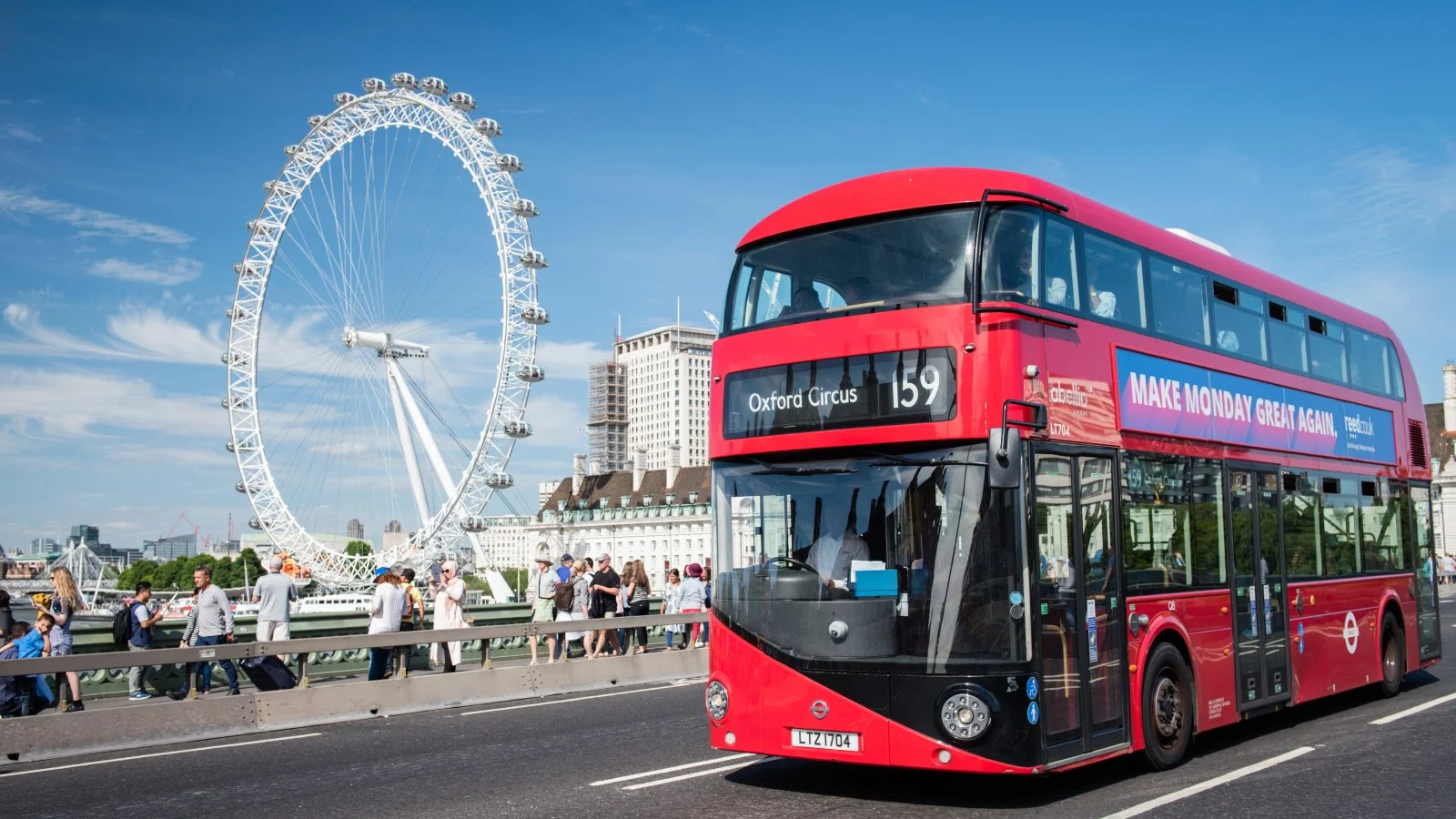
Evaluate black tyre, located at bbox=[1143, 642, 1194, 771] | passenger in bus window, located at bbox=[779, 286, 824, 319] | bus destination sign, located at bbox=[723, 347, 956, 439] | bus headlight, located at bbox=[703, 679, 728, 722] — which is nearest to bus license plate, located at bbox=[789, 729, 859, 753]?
bus headlight, located at bbox=[703, 679, 728, 722]

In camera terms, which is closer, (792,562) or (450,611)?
(792,562)

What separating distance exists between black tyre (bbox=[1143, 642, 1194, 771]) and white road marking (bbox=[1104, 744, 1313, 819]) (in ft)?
1.48

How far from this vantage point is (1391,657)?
15539mm

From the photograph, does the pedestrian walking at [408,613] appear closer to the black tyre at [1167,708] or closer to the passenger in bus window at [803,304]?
the passenger in bus window at [803,304]

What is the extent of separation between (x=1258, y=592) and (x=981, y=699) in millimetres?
4827

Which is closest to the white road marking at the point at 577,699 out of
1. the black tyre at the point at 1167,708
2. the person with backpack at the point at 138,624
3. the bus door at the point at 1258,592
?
the person with backpack at the point at 138,624

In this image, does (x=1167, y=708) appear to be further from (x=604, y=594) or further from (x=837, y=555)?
(x=604, y=594)

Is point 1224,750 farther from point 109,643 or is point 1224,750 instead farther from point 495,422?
point 495,422

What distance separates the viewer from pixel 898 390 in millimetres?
9211

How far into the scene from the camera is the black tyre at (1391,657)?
15352 mm

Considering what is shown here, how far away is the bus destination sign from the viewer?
911 cm

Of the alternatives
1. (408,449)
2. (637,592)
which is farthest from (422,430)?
(637,592)

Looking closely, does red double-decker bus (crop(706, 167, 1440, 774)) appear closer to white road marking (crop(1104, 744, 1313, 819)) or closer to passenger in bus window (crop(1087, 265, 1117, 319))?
passenger in bus window (crop(1087, 265, 1117, 319))

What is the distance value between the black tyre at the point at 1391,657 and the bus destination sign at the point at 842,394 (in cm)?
899
